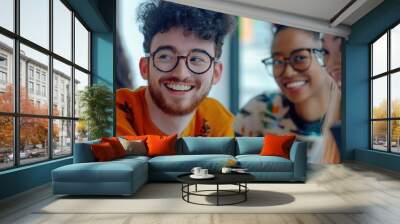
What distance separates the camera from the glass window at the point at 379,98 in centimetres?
832

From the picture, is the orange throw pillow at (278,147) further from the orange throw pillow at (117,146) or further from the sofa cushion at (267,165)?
the orange throw pillow at (117,146)

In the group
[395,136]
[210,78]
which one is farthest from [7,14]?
[395,136]

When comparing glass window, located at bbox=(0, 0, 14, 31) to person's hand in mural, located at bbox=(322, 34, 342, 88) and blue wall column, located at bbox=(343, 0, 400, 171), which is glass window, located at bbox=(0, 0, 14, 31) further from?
blue wall column, located at bbox=(343, 0, 400, 171)

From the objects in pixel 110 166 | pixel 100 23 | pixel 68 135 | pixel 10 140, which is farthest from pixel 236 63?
pixel 10 140

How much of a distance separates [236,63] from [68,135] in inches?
163

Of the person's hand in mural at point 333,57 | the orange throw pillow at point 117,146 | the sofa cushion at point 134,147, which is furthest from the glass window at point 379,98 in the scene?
the orange throw pillow at point 117,146

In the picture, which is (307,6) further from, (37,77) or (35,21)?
(37,77)

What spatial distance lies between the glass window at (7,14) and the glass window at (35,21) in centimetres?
27

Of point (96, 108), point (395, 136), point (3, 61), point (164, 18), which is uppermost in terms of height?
point (164, 18)

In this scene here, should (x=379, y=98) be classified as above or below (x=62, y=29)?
below

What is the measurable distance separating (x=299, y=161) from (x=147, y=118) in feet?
12.8

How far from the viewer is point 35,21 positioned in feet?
18.5

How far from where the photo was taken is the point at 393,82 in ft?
26.0

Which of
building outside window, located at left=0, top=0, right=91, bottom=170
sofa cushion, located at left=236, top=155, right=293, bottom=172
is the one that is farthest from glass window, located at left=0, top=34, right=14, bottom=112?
sofa cushion, located at left=236, top=155, right=293, bottom=172
